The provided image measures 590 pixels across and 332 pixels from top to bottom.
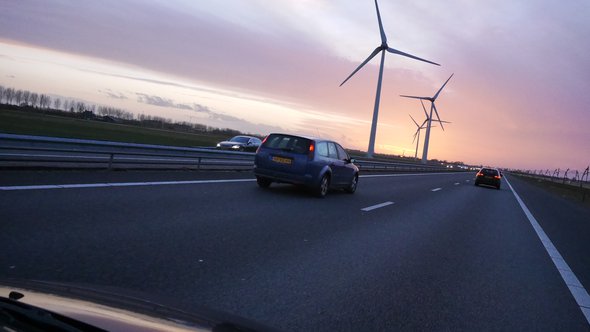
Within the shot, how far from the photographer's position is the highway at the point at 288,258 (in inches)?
163

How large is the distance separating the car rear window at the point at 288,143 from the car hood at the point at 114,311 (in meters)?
9.87

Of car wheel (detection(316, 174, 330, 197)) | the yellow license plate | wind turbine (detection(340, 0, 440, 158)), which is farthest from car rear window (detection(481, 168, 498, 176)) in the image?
the yellow license plate

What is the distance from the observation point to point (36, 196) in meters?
7.65

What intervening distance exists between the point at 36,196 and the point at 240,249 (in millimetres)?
3953

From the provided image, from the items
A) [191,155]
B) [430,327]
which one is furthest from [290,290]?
[191,155]

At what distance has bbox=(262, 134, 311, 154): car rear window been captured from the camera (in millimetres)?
12125

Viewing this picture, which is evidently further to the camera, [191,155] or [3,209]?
[191,155]

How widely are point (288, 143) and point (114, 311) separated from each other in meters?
10.4

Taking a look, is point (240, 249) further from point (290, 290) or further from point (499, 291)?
point (499, 291)

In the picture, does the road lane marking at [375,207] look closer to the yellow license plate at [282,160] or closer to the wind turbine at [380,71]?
the yellow license plate at [282,160]

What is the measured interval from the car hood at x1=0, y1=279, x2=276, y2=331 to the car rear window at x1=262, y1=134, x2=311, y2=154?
9.87 meters

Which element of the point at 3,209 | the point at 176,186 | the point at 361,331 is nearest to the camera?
the point at 361,331

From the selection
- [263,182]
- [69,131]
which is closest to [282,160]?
[263,182]

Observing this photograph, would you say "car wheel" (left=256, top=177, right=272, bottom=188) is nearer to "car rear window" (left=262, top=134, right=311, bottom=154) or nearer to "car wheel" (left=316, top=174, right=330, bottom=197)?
"car rear window" (left=262, top=134, right=311, bottom=154)
